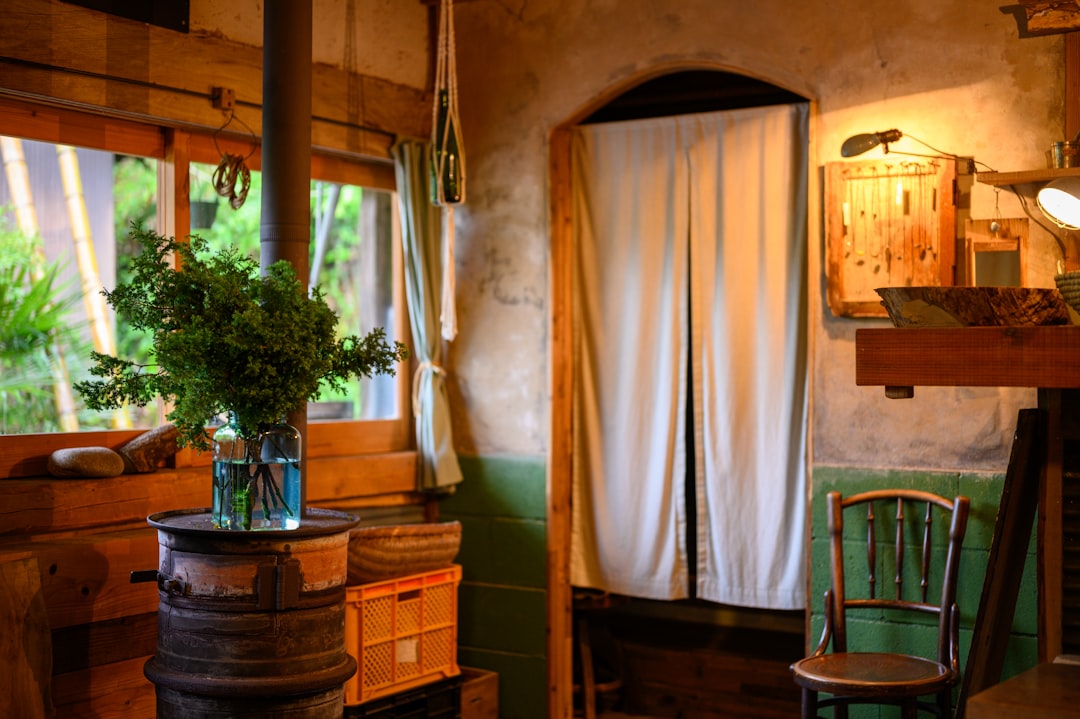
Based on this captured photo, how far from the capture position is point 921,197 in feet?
13.8

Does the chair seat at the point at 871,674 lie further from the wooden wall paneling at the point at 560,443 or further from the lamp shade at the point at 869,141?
the lamp shade at the point at 869,141

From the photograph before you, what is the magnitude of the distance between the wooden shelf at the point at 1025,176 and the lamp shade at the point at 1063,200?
22 millimetres

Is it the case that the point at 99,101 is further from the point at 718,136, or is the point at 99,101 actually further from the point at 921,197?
the point at 921,197

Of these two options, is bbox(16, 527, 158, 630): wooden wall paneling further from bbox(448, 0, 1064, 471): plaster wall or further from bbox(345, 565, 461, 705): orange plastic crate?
bbox(448, 0, 1064, 471): plaster wall

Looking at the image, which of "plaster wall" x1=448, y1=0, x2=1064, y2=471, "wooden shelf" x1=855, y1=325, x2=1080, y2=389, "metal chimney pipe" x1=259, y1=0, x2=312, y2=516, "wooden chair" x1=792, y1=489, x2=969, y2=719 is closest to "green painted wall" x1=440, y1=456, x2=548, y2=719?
"plaster wall" x1=448, y1=0, x2=1064, y2=471

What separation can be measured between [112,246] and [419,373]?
138cm

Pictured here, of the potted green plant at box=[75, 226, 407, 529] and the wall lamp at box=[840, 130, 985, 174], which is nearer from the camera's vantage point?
the potted green plant at box=[75, 226, 407, 529]

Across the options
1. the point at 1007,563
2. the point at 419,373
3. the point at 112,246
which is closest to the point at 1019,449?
the point at 1007,563

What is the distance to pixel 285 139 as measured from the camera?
379cm

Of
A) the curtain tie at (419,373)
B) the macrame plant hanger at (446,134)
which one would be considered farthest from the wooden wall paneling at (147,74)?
the curtain tie at (419,373)

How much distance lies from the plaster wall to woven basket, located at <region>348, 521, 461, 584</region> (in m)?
0.75

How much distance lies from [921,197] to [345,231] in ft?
7.79

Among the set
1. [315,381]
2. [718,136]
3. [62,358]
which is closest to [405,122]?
[718,136]

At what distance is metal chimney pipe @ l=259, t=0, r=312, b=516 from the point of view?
3.80m
